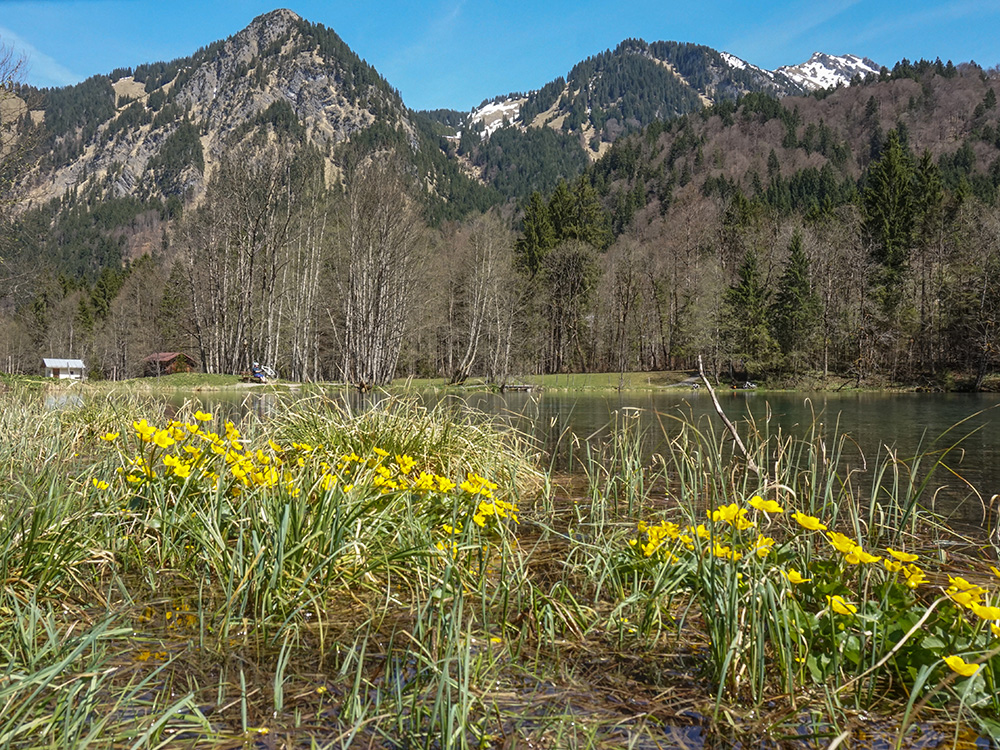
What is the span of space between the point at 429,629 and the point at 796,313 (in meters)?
38.6

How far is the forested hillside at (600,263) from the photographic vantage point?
27.8 metres

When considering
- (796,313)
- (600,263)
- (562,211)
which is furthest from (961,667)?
(562,211)

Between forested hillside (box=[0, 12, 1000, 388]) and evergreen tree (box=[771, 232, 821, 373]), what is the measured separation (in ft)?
0.42

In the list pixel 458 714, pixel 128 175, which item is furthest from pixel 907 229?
pixel 128 175

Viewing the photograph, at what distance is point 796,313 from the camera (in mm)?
35969

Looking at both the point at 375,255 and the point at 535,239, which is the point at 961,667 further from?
the point at 535,239

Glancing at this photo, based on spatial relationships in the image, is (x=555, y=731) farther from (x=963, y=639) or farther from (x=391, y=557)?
(x=963, y=639)

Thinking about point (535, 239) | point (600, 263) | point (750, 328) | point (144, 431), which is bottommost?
point (144, 431)

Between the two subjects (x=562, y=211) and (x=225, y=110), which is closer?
(x=562, y=211)

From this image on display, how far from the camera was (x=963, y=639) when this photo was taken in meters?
1.70

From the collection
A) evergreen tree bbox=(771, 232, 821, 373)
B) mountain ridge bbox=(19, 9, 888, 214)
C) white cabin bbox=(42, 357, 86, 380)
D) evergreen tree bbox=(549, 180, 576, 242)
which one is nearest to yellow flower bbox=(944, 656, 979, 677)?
evergreen tree bbox=(771, 232, 821, 373)

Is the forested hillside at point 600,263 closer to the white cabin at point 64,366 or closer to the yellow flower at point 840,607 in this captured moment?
the white cabin at point 64,366

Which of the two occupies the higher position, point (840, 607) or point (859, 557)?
point (859, 557)

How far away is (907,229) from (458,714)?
48003 mm
